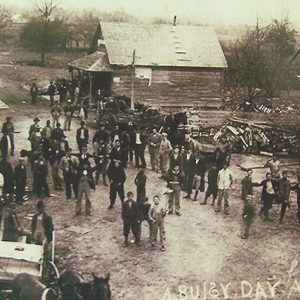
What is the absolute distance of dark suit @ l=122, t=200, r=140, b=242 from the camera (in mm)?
6531

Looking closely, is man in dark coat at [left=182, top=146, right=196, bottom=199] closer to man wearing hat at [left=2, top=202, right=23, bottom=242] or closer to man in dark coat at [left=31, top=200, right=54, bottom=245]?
man in dark coat at [left=31, top=200, right=54, bottom=245]

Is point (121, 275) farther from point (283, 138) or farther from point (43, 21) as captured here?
point (283, 138)

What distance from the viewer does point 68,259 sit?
6.11 metres

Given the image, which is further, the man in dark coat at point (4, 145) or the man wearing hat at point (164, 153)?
the man wearing hat at point (164, 153)

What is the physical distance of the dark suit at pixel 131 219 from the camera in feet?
21.4

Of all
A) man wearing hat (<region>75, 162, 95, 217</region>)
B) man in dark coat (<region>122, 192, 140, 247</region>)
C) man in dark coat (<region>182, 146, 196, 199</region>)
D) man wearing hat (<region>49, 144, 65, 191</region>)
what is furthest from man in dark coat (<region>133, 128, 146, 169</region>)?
man in dark coat (<region>122, 192, 140, 247</region>)

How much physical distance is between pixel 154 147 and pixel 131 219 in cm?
197

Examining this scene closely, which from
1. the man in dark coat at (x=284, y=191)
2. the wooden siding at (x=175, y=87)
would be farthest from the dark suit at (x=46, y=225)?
the wooden siding at (x=175, y=87)

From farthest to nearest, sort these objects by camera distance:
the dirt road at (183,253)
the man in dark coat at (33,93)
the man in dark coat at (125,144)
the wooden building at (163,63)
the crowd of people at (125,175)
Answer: the man in dark coat at (33,93)
the wooden building at (163,63)
the man in dark coat at (125,144)
the crowd of people at (125,175)
the dirt road at (183,253)

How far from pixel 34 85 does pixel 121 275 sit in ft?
15.8

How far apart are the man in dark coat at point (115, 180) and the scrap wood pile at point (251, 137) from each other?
2.08 meters

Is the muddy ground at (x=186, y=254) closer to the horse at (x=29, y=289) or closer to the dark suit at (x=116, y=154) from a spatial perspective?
the dark suit at (x=116, y=154)

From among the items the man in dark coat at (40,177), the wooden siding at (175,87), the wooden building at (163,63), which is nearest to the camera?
the man in dark coat at (40,177)

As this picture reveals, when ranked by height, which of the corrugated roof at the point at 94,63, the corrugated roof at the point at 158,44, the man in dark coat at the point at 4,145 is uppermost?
the corrugated roof at the point at 158,44
